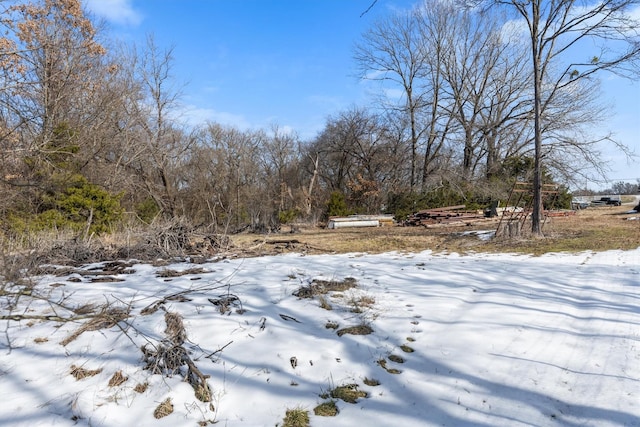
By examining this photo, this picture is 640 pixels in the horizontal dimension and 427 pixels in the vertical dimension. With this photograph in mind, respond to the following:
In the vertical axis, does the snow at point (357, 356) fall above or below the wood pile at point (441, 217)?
below

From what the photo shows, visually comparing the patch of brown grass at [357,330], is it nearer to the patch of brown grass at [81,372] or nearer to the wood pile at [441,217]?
the patch of brown grass at [81,372]

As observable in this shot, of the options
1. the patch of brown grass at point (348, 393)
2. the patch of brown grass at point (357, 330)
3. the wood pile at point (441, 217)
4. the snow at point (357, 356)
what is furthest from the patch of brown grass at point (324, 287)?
the wood pile at point (441, 217)

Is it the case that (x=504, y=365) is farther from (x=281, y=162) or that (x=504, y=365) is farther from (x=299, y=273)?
(x=281, y=162)

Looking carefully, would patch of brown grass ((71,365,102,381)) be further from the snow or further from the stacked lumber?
the stacked lumber

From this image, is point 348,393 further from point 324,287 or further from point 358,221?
point 358,221

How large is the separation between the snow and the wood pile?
543 inches

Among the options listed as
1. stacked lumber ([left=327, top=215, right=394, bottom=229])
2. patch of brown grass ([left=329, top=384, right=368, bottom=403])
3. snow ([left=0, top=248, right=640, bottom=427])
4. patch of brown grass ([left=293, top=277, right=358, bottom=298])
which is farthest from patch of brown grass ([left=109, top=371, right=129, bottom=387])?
stacked lumber ([left=327, top=215, right=394, bottom=229])

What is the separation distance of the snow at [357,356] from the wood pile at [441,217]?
13.8m

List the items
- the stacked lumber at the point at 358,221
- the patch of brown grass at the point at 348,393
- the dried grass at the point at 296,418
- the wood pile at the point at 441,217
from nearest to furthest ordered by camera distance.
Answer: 1. the dried grass at the point at 296,418
2. the patch of brown grass at the point at 348,393
3. the wood pile at the point at 441,217
4. the stacked lumber at the point at 358,221

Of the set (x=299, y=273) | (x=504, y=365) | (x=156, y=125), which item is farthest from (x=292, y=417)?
(x=156, y=125)

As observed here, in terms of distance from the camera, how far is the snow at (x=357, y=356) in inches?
99.3

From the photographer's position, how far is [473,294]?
498 cm

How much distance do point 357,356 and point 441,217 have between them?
56.7 feet

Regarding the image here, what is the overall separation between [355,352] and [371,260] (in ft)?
15.4
